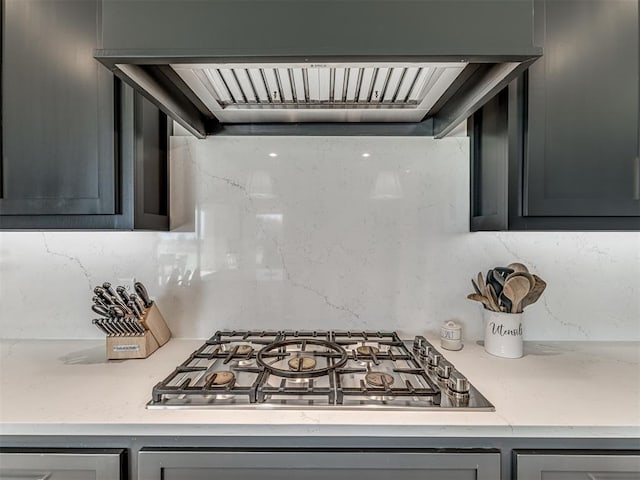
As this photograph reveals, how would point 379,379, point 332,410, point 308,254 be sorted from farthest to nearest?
point 308,254
point 379,379
point 332,410

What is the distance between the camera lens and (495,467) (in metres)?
0.75

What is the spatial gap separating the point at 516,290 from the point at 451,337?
27 centimetres

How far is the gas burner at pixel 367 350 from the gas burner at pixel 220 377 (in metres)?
0.41

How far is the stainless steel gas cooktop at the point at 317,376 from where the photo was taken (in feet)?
2.68

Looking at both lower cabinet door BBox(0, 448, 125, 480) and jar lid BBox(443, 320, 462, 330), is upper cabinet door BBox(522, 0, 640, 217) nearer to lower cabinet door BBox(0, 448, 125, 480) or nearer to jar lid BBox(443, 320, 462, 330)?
jar lid BBox(443, 320, 462, 330)

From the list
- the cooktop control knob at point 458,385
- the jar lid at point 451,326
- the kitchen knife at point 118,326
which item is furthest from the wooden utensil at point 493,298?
the kitchen knife at point 118,326

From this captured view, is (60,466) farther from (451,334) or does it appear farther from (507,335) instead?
(507,335)

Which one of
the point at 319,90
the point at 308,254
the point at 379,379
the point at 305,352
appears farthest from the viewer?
the point at 308,254

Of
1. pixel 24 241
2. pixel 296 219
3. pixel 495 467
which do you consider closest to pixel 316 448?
pixel 495 467

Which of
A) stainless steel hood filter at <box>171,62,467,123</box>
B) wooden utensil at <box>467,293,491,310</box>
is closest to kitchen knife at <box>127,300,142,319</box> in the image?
stainless steel hood filter at <box>171,62,467,123</box>

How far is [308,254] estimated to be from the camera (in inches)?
53.3

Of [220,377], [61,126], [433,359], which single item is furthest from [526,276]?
[61,126]

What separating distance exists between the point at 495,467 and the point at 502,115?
933mm

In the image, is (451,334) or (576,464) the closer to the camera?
(576,464)
